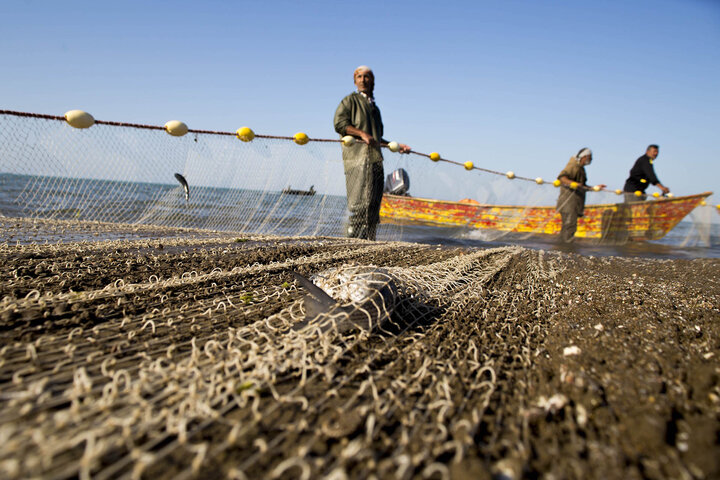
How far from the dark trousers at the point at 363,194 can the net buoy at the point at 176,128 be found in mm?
2395

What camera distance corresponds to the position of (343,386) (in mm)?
1349

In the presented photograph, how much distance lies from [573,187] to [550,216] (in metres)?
3.86

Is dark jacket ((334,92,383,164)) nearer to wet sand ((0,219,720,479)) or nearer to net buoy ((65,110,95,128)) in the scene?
net buoy ((65,110,95,128))

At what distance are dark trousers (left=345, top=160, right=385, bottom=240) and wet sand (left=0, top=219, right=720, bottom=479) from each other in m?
3.40

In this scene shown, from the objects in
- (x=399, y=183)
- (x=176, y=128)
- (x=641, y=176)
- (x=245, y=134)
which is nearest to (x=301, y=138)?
(x=245, y=134)

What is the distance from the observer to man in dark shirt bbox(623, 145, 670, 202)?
31.3ft

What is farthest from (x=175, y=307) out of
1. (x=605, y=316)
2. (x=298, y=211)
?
(x=298, y=211)

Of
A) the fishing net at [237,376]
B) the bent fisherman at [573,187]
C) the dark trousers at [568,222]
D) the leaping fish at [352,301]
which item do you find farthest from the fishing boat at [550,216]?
the leaping fish at [352,301]

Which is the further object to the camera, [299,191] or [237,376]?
[299,191]

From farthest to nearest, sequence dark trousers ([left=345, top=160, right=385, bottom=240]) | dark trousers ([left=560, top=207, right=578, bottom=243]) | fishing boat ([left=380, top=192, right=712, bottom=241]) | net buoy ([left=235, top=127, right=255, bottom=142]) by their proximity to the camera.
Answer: fishing boat ([left=380, top=192, right=712, bottom=241]) → dark trousers ([left=560, top=207, right=578, bottom=243]) → dark trousers ([left=345, top=160, right=385, bottom=240]) → net buoy ([left=235, top=127, right=255, bottom=142])

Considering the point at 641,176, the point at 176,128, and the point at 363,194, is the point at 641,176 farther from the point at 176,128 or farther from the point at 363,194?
the point at 176,128

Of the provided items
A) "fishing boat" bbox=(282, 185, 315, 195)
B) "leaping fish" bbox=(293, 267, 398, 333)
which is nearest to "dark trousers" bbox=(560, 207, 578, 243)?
"fishing boat" bbox=(282, 185, 315, 195)

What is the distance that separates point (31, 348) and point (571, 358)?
2.20 metres

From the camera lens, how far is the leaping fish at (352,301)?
5.72ft
